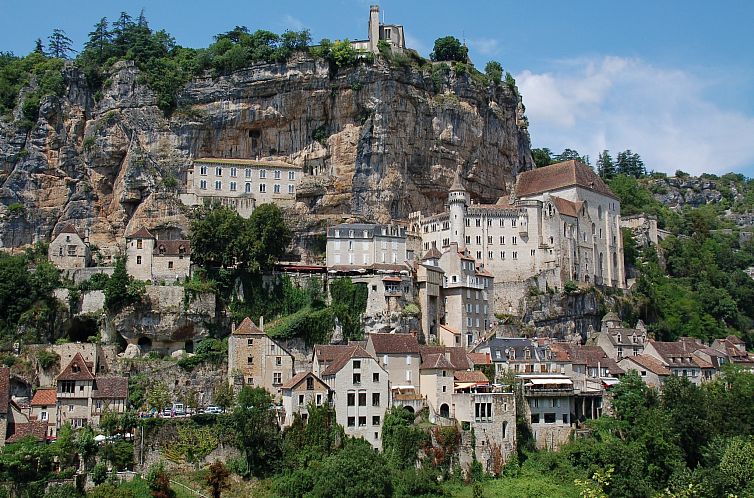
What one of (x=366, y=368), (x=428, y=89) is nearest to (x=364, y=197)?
(x=428, y=89)

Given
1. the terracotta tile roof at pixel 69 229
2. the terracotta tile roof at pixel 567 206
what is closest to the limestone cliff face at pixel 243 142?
the terracotta tile roof at pixel 69 229

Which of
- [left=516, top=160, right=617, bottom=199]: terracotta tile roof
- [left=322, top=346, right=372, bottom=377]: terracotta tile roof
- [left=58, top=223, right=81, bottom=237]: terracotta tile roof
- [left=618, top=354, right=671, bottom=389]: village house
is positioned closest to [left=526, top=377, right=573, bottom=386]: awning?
[left=618, top=354, right=671, bottom=389]: village house

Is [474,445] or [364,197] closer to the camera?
[474,445]

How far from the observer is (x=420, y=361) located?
62125mm

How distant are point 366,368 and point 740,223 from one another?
10774 centimetres

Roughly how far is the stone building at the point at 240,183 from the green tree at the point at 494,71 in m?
25.3

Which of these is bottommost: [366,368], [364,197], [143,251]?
[366,368]

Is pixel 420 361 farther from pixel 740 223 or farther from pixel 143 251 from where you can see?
pixel 740 223

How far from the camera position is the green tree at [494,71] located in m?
97.8

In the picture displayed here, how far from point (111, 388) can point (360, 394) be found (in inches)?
644

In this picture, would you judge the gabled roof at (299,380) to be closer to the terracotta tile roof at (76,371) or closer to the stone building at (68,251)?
the terracotta tile roof at (76,371)

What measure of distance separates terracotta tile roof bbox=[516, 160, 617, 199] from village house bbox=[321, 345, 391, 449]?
131 feet

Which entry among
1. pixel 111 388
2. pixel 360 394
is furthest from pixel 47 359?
pixel 360 394

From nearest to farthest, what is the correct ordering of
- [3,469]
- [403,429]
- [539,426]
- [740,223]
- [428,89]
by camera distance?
[3,469]
[403,429]
[539,426]
[428,89]
[740,223]
